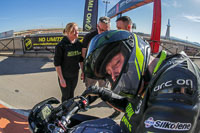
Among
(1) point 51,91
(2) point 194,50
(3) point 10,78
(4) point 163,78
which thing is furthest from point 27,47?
(2) point 194,50

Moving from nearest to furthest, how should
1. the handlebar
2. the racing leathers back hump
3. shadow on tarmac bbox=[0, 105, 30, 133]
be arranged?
the racing leathers back hump
the handlebar
shadow on tarmac bbox=[0, 105, 30, 133]

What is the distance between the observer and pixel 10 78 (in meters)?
5.38

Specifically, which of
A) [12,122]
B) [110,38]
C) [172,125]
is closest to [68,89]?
[12,122]

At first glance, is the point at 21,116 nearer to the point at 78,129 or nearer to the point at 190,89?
the point at 78,129

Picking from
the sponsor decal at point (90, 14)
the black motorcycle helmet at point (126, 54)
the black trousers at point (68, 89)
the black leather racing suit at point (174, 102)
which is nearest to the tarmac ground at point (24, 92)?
the black trousers at point (68, 89)

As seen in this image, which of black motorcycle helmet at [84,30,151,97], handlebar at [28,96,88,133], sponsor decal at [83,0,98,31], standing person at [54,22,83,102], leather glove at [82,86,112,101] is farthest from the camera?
sponsor decal at [83,0,98,31]

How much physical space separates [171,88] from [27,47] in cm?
1049

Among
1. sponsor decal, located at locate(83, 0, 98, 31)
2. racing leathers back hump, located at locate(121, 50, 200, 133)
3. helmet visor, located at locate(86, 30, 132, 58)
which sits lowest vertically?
racing leathers back hump, located at locate(121, 50, 200, 133)

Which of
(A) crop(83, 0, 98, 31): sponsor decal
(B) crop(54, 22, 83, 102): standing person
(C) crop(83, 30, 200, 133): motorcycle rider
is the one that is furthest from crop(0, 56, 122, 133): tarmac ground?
(A) crop(83, 0, 98, 31): sponsor decal

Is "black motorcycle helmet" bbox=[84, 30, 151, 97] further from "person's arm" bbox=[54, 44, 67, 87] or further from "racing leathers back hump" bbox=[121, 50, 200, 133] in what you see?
"person's arm" bbox=[54, 44, 67, 87]

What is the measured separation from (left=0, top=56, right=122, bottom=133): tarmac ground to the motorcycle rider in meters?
1.95

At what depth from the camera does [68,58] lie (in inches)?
103

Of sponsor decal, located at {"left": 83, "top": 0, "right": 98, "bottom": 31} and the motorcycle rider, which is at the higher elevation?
sponsor decal, located at {"left": 83, "top": 0, "right": 98, "bottom": 31}

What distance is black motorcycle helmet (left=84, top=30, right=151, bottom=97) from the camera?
1.01 metres
